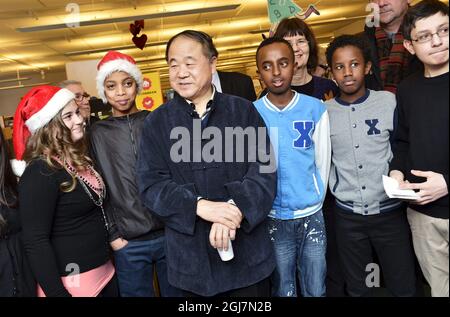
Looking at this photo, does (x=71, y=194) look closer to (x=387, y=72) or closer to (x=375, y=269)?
(x=375, y=269)

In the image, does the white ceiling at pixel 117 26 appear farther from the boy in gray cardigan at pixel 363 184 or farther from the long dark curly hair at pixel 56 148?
the long dark curly hair at pixel 56 148

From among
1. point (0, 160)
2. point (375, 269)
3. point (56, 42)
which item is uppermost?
point (56, 42)

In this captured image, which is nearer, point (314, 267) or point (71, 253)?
point (71, 253)

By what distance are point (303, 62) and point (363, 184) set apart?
74 cm

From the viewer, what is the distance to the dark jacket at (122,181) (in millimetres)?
1785

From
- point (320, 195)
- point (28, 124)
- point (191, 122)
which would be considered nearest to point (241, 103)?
point (191, 122)

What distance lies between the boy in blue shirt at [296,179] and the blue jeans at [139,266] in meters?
0.48

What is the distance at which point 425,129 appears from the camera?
146cm

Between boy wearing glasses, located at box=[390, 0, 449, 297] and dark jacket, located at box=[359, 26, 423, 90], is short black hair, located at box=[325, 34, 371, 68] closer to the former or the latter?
dark jacket, located at box=[359, 26, 423, 90]

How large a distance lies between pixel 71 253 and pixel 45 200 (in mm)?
238

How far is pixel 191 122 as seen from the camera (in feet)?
5.24

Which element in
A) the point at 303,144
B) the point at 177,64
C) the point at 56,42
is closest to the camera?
the point at 177,64

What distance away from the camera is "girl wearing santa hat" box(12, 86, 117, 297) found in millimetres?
1521

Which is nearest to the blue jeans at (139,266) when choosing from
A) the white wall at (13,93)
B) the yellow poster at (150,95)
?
the yellow poster at (150,95)
